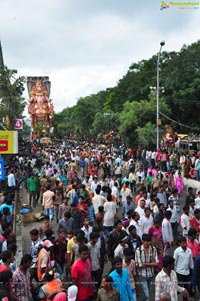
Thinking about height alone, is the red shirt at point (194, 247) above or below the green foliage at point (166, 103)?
below

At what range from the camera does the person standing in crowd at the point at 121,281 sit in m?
5.43

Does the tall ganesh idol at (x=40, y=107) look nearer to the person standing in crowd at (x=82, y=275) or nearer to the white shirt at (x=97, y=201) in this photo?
the white shirt at (x=97, y=201)

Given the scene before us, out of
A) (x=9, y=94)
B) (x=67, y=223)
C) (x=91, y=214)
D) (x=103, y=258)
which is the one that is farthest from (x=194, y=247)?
(x=9, y=94)

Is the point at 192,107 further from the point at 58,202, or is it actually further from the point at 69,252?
the point at 69,252

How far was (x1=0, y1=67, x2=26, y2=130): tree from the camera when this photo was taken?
23.3 meters

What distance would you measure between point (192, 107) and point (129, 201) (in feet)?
81.3

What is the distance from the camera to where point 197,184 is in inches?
695

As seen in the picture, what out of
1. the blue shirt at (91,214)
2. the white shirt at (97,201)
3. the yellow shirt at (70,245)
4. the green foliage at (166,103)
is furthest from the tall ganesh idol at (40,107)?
the yellow shirt at (70,245)

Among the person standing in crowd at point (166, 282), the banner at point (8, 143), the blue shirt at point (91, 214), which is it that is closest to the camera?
the person standing in crowd at point (166, 282)

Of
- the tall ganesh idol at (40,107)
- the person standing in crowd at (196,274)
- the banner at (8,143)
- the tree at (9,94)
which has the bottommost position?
the person standing in crowd at (196,274)

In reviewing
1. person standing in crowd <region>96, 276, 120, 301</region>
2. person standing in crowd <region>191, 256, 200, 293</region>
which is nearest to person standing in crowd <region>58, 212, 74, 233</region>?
person standing in crowd <region>191, 256, 200, 293</region>

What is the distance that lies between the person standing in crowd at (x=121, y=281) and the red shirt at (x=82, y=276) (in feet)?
1.98

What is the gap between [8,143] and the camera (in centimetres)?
1509

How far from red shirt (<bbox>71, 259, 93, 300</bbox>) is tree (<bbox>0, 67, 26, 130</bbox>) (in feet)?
60.0
